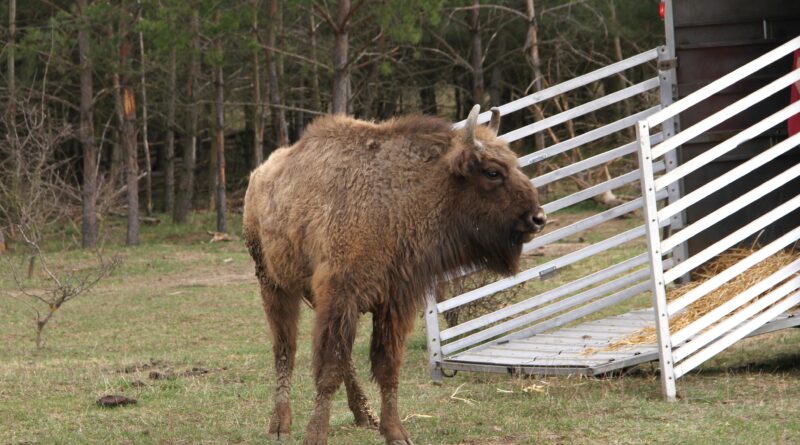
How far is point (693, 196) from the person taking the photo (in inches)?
292

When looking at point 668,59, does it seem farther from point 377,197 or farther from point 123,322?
point 123,322

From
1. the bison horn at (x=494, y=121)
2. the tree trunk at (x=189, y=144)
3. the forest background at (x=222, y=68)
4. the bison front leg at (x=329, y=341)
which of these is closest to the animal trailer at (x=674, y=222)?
the bison horn at (x=494, y=121)

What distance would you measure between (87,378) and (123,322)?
194 inches

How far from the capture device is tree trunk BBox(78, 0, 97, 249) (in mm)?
23047

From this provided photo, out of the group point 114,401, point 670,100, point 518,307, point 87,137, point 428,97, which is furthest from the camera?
point 428,97

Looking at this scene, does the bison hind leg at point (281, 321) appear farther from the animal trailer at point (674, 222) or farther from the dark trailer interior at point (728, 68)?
the dark trailer interior at point (728, 68)

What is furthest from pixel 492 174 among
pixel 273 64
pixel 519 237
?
pixel 273 64

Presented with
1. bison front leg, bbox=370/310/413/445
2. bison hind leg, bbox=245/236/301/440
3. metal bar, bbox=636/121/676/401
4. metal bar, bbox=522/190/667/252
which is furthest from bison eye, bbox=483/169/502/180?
metal bar, bbox=522/190/667/252

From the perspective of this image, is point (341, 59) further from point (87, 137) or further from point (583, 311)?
point (583, 311)

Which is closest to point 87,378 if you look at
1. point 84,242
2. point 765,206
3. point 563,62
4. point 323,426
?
point 323,426

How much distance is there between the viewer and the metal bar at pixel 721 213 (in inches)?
290

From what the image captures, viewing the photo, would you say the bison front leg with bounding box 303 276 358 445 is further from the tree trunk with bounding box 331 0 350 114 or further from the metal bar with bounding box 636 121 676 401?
the tree trunk with bounding box 331 0 350 114

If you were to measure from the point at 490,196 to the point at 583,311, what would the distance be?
304 centimetres

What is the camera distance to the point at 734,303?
7672 mm
